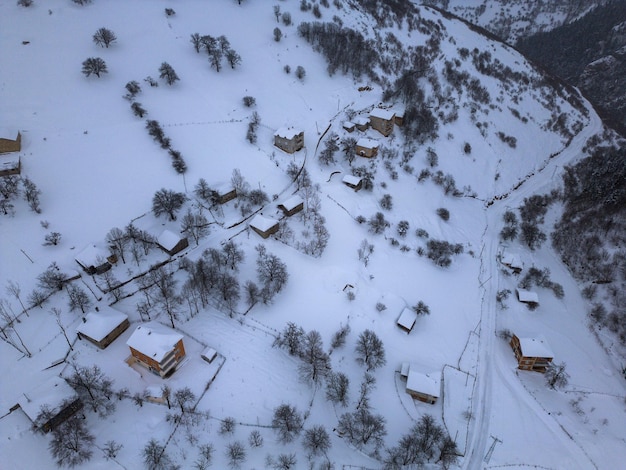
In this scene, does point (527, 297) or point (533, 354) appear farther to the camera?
point (527, 297)

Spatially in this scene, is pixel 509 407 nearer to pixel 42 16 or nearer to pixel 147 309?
pixel 147 309

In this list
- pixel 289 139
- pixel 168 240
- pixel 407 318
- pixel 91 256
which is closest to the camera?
pixel 91 256

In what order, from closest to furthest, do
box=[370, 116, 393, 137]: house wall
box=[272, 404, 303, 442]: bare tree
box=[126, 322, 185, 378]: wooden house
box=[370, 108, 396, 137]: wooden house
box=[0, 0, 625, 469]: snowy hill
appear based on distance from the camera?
box=[272, 404, 303, 442]: bare tree
box=[126, 322, 185, 378]: wooden house
box=[0, 0, 625, 469]: snowy hill
box=[370, 108, 396, 137]: wooden house
box=[370, 116, 393, 137]: house wall

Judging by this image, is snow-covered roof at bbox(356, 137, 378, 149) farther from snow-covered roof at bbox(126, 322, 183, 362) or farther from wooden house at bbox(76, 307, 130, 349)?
wooden house at bbox(76, 307, 130, 349)

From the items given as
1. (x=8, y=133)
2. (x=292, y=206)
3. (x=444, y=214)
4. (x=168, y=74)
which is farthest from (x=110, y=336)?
(x=168, y=74)

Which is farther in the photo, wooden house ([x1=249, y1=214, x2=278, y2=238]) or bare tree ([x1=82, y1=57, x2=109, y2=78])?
bare tree ([x1=82, y1=57, x2=109, y2=78])

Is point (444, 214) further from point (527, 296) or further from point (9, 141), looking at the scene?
point (9, 141)

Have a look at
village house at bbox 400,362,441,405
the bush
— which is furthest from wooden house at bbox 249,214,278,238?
the bush
